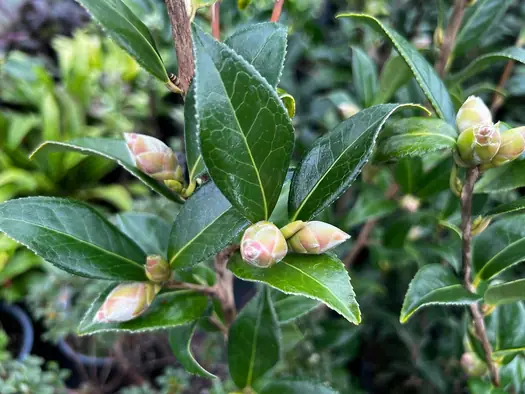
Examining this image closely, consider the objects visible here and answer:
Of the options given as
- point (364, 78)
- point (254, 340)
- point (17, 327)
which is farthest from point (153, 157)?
point (17, 327)

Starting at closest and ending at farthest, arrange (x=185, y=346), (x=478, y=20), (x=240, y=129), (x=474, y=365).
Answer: (x=240, y=129) < (x=185, y=346) < (x=474, y=365) < (x=478, y=20)

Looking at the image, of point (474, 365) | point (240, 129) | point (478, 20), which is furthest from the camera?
point (478, 20)

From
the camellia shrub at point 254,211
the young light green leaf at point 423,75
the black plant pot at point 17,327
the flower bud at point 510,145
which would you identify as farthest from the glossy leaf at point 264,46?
the black plant pot at point 17,327

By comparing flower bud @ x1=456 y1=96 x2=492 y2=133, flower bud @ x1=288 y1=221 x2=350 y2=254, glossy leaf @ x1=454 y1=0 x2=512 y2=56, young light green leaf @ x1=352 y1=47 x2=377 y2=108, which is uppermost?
glossy leaf @ x1=454 y1=0 x2=512 y2=56

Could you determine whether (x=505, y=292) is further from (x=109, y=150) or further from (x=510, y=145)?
(x=109, y=150)

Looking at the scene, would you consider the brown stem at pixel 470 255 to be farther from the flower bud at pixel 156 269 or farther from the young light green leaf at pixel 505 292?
the flower bud at pixel 156 269

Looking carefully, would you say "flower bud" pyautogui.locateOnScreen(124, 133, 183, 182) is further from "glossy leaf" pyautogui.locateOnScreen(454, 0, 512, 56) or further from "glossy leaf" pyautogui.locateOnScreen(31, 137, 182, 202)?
"glossy leaf" pyautogui.locateOnScreen(454, 0, 512, 56)

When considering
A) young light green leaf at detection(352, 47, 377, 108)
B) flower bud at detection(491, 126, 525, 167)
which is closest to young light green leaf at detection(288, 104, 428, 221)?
flower bud at detection(491, 126, 525, 167)
